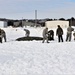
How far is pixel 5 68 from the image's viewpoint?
31.9ft

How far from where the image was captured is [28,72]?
30.0 feet

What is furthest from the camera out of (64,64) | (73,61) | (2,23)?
(2,23)

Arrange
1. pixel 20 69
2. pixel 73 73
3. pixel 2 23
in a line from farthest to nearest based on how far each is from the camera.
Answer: pixel 2 23 < pixel 20 69 < pixel 73 73

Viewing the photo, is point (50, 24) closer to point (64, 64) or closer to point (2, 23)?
point (2, 23)

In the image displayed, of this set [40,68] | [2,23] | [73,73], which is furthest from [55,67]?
[2,23]

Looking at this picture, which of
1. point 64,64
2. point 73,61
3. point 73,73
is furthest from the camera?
point 73,61

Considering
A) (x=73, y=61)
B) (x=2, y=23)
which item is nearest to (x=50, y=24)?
(x=2, y=23)

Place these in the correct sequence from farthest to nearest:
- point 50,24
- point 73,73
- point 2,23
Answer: point 2,23, point 50,24, point 73,73

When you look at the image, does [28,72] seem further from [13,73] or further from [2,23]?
[2,23]

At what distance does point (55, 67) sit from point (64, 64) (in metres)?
0.75

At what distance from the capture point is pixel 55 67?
9.98 meters

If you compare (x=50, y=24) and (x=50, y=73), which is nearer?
(x=50, y=73)

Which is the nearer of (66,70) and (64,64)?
(66,70)

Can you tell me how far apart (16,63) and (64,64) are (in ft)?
5.98
